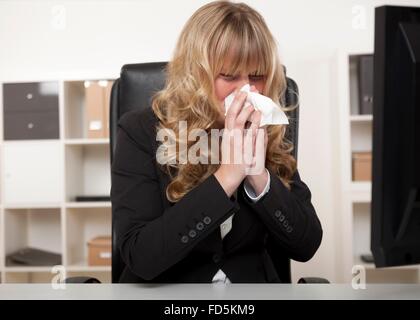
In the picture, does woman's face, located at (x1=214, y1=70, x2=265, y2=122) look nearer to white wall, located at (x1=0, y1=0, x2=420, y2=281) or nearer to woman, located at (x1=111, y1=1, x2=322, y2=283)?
woman, located at (x1=111, y1=1, x2=322, y2=283)

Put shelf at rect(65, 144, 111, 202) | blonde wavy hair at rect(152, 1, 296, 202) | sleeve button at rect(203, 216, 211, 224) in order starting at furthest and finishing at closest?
shelf at rect(65, 144, 111, 202), blonde wavy hair at rect(152, 1, 296, 202), sleeve button at rect(203, 216, 211, 224)

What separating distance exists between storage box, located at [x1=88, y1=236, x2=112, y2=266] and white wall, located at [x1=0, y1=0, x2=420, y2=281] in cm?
88

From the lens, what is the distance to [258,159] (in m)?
0.87

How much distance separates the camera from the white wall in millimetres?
2443

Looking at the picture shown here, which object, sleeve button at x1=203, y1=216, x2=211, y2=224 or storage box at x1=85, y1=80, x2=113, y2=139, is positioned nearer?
sleeve button at x1=203, y1=216, x2=211, y2=224

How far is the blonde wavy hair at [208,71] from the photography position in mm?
964

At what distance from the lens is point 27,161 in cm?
242

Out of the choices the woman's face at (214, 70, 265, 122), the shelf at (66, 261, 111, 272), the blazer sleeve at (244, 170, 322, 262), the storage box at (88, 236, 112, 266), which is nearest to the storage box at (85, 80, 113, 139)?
the storage box at (88, 236, 112, 266)

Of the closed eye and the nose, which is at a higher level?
the closed eye

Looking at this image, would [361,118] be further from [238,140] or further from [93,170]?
→ [238,140]

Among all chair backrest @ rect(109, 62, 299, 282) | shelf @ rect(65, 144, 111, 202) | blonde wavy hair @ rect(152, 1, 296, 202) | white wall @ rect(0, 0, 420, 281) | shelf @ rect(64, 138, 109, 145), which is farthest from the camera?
shelf @ rect(65, 144, 111, 202)

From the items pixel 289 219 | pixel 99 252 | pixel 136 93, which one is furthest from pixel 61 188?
pixel 289 219

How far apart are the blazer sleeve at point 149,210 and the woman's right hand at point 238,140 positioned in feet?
0.12

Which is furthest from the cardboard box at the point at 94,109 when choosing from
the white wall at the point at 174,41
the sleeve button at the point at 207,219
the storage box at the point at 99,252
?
the sleeve button at the point at 207,219
